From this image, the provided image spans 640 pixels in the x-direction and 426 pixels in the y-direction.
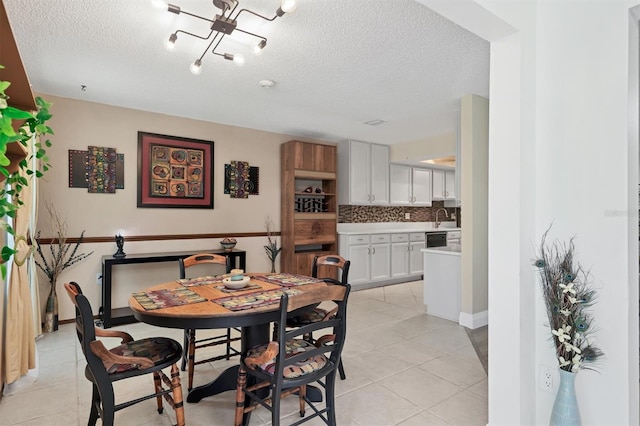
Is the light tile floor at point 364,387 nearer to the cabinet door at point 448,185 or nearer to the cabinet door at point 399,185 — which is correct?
the cabinet door at point 399,185

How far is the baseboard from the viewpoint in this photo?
3.76 meters

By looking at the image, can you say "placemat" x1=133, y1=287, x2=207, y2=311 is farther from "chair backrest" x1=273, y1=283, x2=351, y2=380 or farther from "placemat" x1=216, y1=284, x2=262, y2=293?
"chair backrest" x1=273, y1=283, x2=351, y2=380

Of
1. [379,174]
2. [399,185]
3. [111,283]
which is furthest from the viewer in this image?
[399,185]

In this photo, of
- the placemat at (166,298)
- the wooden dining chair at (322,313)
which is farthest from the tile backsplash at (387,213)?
the placemat at (166,298)

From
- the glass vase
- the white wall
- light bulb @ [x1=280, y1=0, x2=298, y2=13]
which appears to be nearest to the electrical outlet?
the white wall

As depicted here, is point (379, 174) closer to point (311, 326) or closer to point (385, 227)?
point (385, 227)

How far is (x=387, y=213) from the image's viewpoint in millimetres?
7059

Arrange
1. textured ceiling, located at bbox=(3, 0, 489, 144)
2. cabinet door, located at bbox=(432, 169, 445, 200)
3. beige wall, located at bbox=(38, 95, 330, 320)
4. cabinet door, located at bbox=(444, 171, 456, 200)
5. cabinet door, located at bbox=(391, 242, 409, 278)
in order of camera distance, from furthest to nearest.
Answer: cabinet door, located at bbox=(444, 171, 456, 200) → cabinet door, located at bbox=(432, 169, 445, 200) → cabinet door, located at bbox=(391, 242, 409, 278) → beige wall, located at bbox=(38, 95, 330, 320) → textured ceiling, located at bbox=(3, 0, 489, 144)

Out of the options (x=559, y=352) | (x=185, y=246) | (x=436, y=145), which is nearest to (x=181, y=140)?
(x=185, y=246)

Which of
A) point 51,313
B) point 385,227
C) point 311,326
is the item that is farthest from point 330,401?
point 385,227

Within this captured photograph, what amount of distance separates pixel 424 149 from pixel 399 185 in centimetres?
98

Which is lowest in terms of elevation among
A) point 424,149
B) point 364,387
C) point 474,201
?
point 364,387

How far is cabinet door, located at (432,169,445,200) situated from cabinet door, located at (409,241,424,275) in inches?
51.1

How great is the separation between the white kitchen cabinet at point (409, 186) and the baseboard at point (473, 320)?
9.97ft
